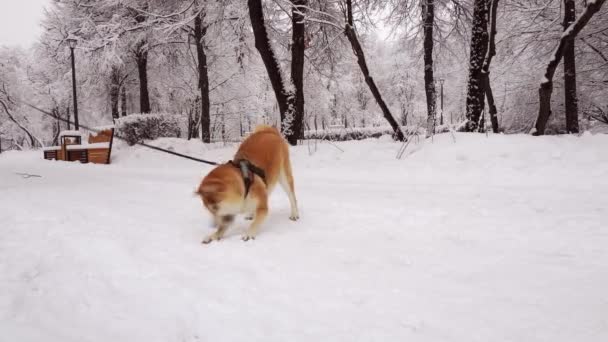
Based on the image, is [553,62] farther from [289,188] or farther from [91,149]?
[91,149]

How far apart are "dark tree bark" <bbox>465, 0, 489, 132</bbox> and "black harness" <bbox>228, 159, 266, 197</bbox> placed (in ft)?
25.8

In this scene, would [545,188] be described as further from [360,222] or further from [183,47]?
[183,47]

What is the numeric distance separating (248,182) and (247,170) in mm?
127

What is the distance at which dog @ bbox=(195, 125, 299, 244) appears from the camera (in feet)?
9.57

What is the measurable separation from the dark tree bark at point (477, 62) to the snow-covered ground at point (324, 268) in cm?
441

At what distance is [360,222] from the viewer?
3.72m

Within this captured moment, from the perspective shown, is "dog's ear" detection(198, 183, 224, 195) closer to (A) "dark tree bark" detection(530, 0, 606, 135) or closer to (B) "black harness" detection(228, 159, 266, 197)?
(B) "black harness" detection(228, 159, 266, 197)

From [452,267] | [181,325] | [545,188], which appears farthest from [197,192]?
[545,188]

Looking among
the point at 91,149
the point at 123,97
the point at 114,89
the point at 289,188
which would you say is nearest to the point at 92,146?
the point at 91,149

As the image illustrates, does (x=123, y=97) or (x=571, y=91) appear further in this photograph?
(x=123, y=97)

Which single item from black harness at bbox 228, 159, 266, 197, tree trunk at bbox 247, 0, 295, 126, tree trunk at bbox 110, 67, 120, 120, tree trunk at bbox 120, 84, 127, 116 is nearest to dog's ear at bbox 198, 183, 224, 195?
black harness at bbox 228, 159, 266, 197

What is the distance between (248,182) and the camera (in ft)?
10.4

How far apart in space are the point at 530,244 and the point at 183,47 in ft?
63.6

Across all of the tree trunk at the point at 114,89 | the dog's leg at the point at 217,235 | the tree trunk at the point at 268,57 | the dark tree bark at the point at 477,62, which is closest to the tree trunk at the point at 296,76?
the tree trunk at the point at 268,57
